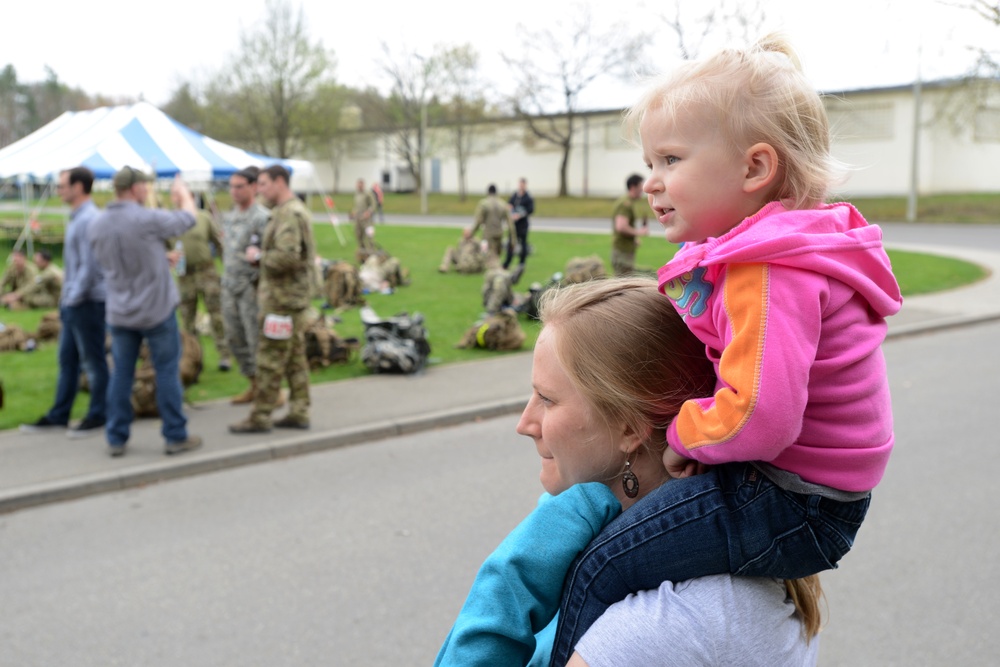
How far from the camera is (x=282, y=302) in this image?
304 inches

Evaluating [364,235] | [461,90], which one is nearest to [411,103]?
[461,90]

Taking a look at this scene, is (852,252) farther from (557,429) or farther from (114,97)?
(114,97)

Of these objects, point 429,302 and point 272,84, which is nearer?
point 429,302

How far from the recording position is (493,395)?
9281 millimetres

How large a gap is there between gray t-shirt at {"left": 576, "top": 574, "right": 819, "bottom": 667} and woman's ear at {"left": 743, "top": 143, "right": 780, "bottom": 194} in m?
0.61

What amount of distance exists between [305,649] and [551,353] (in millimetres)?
3350

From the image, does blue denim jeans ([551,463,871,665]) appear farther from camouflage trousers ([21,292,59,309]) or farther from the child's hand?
camouflage trousers ([21,292,59,309])

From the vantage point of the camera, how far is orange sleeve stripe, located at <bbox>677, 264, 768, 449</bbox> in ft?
4.04

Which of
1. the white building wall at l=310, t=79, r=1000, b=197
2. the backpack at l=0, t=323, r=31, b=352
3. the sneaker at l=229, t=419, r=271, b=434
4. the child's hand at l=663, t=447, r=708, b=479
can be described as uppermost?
the white building wall at l=310, t=79, r=1000, b=197

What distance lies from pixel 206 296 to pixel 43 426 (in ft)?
10.9

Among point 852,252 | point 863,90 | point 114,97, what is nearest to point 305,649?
point 852,252

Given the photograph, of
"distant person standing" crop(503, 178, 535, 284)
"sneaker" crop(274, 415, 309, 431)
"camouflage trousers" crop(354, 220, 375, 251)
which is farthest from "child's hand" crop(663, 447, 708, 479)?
"camouflage trousers" crop(354, 220, 375, 251)

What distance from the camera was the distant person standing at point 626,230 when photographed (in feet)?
44.1

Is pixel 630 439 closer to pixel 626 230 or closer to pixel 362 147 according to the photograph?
pixel 626 230
